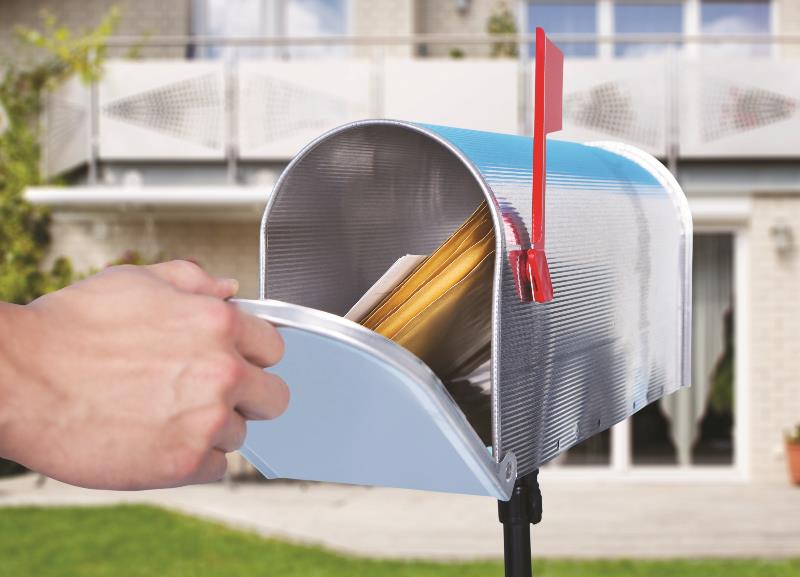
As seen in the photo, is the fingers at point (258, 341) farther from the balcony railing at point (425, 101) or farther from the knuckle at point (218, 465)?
the balcony railing at point (425, 101)

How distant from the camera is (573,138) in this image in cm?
1118

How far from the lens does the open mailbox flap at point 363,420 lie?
1.32 meters

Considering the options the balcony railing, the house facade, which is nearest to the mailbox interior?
the house facade

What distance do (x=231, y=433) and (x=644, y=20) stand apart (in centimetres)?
1341

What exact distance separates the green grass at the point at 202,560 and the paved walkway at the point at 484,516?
367mm

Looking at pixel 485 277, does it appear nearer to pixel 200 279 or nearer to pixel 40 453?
pixel 200 279

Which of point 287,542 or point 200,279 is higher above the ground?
point 200,279

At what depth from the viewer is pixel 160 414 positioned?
1.17 metres

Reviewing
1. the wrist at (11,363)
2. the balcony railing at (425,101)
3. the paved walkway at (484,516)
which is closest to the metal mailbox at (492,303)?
the wrist at (11,363)

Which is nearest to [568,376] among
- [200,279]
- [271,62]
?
[200,279]

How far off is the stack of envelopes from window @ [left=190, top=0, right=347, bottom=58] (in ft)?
40.2

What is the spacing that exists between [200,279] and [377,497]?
10013 millimetres

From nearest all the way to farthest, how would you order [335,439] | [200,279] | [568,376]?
[200,279] < [335,439] < [568,376]

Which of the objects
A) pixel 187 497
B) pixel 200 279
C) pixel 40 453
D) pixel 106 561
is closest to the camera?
pixel 40 453
